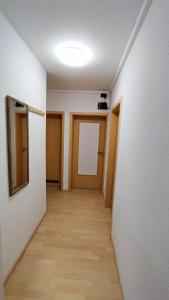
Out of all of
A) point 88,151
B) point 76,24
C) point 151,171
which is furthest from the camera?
point 88,151

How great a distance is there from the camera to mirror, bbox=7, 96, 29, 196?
145 cm

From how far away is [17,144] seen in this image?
64.0 inches

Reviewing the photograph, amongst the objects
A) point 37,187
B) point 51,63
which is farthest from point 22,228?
point 51,63

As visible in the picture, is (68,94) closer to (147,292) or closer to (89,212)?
(89,212)

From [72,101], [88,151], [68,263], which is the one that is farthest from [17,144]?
[88,151]

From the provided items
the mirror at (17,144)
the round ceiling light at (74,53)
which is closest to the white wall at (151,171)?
the round ceiling light at (74,53)

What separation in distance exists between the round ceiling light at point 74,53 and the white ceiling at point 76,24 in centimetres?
7

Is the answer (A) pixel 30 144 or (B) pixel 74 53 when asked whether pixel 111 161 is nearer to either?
(A) pixel 30 144

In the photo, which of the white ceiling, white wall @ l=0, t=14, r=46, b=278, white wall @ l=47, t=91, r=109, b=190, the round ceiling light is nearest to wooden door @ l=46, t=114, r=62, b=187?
white wall @ l=47, t=91, r=109, b=190

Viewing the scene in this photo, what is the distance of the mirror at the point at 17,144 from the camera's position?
1.45 metres

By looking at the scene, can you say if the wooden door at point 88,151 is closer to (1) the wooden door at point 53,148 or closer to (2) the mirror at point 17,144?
(1) the wooden door at point 53,148

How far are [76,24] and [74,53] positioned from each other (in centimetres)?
42

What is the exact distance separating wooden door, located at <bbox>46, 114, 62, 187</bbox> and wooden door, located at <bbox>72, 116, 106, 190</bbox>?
0.40 meters

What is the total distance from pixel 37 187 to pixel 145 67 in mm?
2019
